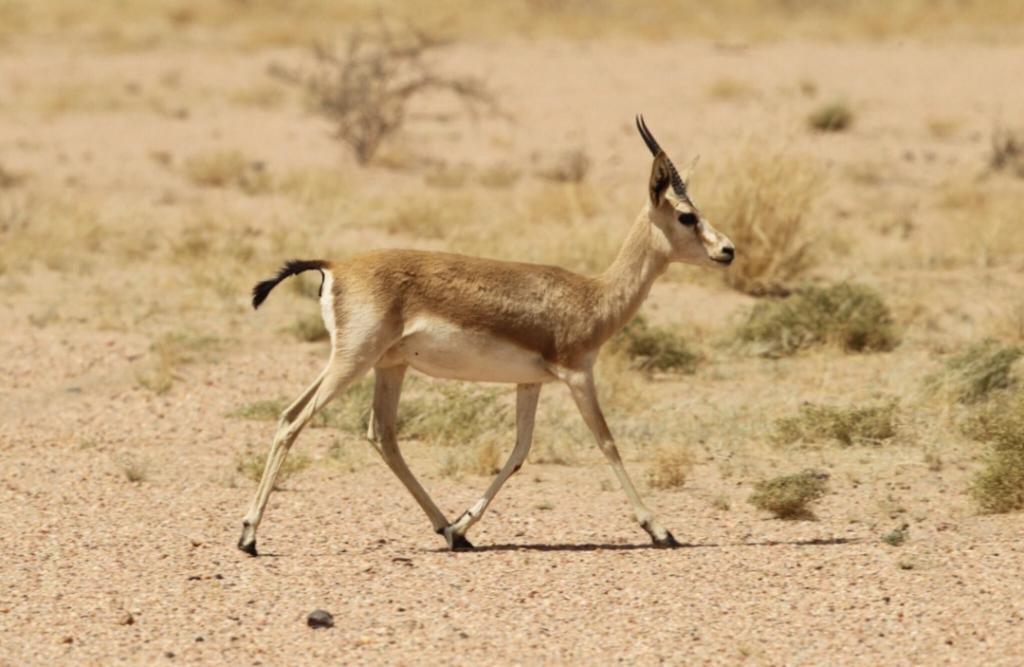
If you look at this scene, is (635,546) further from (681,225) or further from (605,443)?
(681,225)

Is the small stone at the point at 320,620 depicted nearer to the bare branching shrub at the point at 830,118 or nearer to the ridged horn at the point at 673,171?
the ridged horn at the point at 673,171

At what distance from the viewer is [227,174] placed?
20875 millimetres

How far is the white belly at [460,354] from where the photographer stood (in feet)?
26.6

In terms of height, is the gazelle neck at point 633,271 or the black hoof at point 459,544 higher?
the gazelle neck at point 633,271

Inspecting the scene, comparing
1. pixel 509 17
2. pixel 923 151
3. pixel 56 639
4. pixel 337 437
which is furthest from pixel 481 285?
pixel 509 17

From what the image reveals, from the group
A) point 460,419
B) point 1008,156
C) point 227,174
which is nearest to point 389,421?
point 460,419

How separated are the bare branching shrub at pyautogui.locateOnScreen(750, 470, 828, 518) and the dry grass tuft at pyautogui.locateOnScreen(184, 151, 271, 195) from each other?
11817mm

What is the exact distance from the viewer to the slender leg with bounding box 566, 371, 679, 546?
8281mm

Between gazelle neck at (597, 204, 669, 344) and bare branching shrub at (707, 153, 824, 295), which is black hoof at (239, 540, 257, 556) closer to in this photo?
gazelle neck at (597, 204, 669, 344)

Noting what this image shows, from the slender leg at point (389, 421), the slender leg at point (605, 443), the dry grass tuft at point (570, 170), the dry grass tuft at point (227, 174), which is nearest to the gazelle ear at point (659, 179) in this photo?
the slender leg at point (605, 443)

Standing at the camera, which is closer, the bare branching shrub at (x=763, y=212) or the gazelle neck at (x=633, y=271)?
the gazelle neck at (x=633, y=271)

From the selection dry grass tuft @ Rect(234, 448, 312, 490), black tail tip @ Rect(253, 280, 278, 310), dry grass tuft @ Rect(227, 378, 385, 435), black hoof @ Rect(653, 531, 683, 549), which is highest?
black tail tip @ Rect(253, 280, 278, 310)

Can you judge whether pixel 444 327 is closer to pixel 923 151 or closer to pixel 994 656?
pixel 994 656

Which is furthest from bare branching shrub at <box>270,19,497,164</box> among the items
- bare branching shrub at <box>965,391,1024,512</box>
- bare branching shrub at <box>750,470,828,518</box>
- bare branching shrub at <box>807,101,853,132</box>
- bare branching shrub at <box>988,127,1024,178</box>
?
bare branching shrub at <box>750,470,828,518</box>
